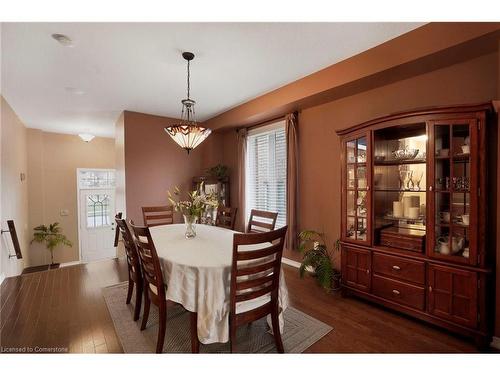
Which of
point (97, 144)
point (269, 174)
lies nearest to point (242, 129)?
point (269, 174)

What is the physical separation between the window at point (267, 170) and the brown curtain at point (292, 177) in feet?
1.07

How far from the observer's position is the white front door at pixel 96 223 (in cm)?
643

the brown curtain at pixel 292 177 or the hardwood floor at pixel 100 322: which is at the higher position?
the brown curtain at pixel 292 177

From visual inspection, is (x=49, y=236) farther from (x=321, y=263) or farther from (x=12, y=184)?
(x=321, y=263)

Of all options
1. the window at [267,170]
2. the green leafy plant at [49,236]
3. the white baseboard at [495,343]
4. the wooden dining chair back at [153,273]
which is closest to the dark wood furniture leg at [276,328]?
the wooden dining chair back at [153,273]

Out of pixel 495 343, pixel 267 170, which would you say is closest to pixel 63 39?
pixel 267 170

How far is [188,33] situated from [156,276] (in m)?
2.09

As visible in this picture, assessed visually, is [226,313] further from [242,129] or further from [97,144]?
[97,144]

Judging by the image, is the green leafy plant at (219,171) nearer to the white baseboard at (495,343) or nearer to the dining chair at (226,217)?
the dining chair at (226,217)

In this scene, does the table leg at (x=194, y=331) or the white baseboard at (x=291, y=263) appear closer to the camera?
the table leg at (x=194, y=331)

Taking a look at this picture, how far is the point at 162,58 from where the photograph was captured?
102 inches

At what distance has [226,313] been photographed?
1.69 m

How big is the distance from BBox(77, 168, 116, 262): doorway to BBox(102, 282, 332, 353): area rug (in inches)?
189

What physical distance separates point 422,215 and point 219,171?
3469 mm
